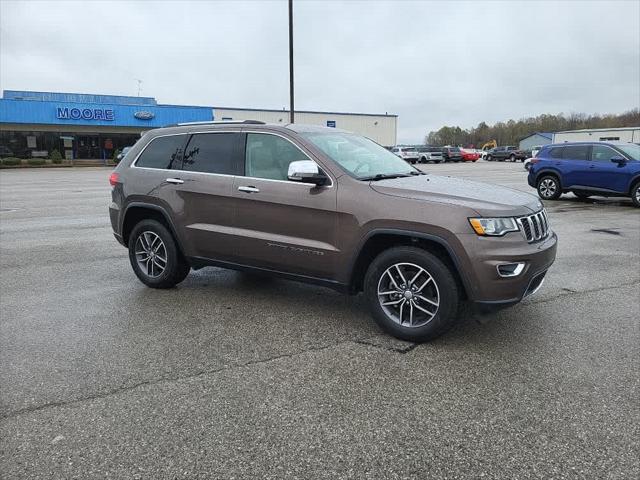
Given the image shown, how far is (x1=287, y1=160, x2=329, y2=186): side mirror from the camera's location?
431 cm

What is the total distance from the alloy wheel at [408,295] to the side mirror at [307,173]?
96 centimetres

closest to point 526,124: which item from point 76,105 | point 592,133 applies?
point 592,133

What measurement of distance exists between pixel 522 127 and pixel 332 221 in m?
123

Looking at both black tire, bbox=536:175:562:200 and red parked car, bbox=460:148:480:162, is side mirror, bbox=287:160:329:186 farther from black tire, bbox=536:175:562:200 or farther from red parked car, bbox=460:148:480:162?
red parked car, bbox=460:148:480:162

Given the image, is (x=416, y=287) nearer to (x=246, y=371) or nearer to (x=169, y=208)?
(x=246, y=371)

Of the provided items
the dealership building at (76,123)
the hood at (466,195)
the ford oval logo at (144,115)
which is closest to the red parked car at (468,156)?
the dealership building at (76,123)

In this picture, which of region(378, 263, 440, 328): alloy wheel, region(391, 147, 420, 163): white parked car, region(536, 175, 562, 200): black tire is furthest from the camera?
region(391, 147, 420, 163): white parked car

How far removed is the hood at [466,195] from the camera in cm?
393

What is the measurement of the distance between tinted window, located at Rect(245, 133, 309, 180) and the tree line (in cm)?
11113

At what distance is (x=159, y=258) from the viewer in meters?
5.69

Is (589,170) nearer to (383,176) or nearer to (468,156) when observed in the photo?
(383,176)

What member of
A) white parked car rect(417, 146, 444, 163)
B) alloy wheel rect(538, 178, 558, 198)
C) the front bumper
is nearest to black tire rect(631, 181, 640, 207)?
alloy wheel rect(538, 178, 558, 198)

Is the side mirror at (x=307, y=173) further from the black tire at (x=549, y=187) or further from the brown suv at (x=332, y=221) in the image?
the black tire at (x=549, y=187)

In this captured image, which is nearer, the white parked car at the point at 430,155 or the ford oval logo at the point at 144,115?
the ford oval logo at the point at 144,115
